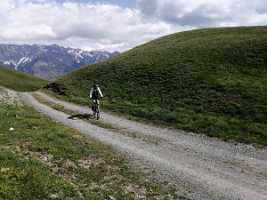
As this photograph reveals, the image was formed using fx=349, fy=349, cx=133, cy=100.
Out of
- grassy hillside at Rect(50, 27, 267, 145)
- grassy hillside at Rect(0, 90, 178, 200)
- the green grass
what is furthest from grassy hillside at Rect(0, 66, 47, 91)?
grassy hillside at Rect(0, 90, 178, 200)

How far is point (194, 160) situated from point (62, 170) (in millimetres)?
7048

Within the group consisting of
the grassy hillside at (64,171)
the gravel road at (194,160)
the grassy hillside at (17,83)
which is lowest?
the grassy hillside at (17,83)

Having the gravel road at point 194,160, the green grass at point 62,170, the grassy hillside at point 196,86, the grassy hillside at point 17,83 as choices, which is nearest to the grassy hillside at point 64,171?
the green grass at point 62,170

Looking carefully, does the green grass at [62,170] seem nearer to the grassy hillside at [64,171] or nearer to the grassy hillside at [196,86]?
the grassy hillside at [64,171]

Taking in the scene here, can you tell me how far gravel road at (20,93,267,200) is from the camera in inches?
552

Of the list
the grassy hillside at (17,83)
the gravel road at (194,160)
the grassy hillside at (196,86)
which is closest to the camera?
the gravel road at (194,160)

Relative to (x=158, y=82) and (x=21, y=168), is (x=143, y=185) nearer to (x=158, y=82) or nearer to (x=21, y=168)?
(x=21, y=168)

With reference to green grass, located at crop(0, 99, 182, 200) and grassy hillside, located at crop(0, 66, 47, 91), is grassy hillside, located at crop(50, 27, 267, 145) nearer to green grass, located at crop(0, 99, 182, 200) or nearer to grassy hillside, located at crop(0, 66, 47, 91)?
green grass, located at crop(0, 99, 182, 200)

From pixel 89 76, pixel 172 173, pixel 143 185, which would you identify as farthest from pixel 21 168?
pixel 89 76

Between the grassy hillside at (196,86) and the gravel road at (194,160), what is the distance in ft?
10.1

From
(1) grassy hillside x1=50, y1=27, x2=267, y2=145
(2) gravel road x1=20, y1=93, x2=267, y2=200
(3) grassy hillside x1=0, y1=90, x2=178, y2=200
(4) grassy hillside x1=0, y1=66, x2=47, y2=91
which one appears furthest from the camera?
(4) grassy hillside x1=0, y1=66, x2=47, y2=91

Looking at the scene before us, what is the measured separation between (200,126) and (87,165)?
46.7 ft

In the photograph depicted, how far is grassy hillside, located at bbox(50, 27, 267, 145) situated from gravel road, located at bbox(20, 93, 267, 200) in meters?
3.08

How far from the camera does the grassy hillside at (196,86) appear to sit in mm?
29834
